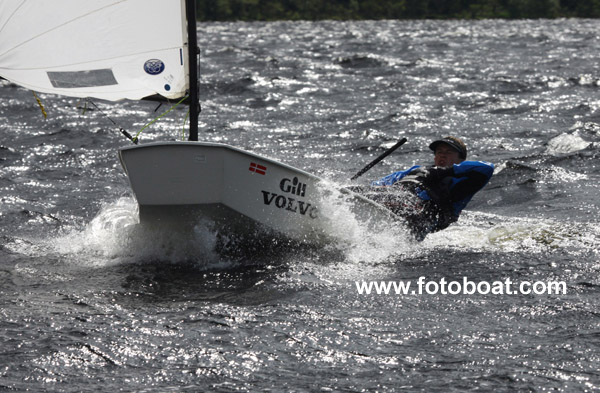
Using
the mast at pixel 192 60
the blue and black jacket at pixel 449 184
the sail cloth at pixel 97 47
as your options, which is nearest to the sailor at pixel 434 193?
the blue and black jacket at pixel 449 184

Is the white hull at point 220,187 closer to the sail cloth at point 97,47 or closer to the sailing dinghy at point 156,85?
the sailing dinghy at point 156,85

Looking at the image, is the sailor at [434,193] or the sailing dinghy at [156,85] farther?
the sailor at [434,193]

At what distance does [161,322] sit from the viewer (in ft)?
17.0

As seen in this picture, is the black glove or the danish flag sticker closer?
the danish flag sticker

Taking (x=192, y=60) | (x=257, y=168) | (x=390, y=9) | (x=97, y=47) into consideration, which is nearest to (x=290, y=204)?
(x=257, y=168)

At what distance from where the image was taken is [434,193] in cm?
738

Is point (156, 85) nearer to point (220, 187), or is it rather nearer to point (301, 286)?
point (220, 187)

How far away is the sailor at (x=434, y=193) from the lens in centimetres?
730

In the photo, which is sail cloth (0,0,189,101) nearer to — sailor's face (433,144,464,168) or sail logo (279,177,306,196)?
sail logo (279,177,306,196)

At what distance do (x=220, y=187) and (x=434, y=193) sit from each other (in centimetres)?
209

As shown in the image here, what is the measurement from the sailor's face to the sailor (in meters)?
0.08

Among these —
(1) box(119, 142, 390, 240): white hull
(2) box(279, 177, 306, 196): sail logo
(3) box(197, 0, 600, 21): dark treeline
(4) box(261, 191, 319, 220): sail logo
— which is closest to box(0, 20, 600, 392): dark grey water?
(1) box(119, 142, 390, 240): white hull

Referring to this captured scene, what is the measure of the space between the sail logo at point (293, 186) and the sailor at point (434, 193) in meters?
0.88

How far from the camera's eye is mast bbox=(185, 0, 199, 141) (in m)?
6.64
